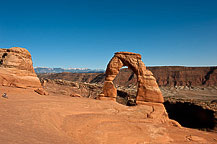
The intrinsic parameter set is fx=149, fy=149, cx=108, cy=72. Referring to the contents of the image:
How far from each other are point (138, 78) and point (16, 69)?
11.7 meters

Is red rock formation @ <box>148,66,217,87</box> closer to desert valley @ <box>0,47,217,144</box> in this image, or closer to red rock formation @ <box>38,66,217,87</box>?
red rock formation @ <box>38,66,217,87</box>

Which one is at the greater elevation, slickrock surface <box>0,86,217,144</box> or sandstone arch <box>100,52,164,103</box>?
sandstone arch <box>100,52,164,103</box>

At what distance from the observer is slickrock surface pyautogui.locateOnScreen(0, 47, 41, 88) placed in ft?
39.6

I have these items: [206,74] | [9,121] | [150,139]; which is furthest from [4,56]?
[206,74]

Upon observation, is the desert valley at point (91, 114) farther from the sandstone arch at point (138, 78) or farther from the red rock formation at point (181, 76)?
the red rock formation at point (181, 76)

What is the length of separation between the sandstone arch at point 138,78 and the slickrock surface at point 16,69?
299 inches

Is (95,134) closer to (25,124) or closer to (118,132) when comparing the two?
(118,132)

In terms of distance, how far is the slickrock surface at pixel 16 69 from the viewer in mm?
12070

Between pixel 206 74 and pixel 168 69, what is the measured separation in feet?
60.2

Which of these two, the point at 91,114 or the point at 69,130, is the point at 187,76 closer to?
the point at 91,114

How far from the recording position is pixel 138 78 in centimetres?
1627

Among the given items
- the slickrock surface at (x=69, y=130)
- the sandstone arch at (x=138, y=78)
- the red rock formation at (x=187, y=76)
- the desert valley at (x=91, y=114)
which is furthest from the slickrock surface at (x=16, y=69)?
the red rock formation at (x=187, y=76)

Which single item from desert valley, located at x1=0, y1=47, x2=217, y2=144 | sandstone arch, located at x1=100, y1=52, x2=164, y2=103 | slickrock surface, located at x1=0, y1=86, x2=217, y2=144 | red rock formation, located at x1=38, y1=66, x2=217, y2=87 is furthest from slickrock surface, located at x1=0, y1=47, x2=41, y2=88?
red rock formation, located at x1=38, y1=66, x2=217, y2=87

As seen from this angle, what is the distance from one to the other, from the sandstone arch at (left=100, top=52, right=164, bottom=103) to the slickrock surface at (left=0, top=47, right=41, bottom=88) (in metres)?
7.60
